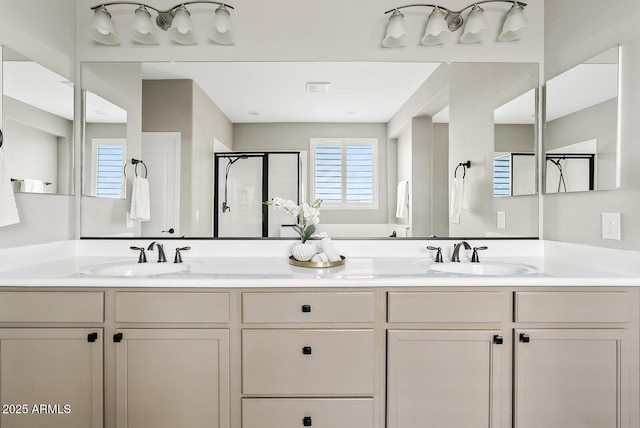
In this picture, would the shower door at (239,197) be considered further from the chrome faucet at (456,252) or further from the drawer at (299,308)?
the chrome faucet at (456,252)

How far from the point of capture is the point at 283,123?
2.05 metres

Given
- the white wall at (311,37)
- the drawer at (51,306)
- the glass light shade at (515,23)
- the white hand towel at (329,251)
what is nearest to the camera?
the drawer at (51,306)

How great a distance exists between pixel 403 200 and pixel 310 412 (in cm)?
119

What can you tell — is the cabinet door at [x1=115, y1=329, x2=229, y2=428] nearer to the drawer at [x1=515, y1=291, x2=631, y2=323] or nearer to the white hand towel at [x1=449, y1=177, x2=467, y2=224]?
the drawer at [x1=515, y1=291, x2=631, y2=323]

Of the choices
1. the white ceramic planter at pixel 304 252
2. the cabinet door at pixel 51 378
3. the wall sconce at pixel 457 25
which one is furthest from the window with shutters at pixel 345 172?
the cabinet door at pixel 51 378

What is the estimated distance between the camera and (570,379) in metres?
1.42

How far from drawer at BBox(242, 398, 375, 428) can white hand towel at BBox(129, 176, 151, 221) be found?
1.19m

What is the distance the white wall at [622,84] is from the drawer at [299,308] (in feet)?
3.89

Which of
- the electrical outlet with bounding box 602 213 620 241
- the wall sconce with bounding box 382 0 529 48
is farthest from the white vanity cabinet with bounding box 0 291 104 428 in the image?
the electrical outlet with bounding box 602 213 620 241

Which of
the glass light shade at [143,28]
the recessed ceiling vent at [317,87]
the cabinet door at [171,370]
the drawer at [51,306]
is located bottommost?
the cabinet door at [171,370]

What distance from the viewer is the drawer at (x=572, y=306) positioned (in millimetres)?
1415

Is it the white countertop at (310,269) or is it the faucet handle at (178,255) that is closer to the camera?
the white countertop at (310,269)

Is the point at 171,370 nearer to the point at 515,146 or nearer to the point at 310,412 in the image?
the point at 310,412

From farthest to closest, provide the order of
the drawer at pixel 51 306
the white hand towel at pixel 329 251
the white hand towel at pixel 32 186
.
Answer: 1. the white hand towel at pixel 329 251
2. the white hand towel at pixel 32 186
3. the drawer at pixel 51 306
